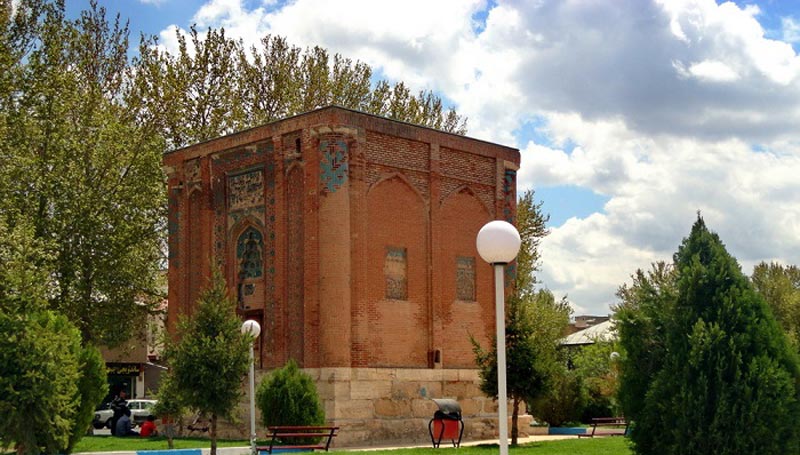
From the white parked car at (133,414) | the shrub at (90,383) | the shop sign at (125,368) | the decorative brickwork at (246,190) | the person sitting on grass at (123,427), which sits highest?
the decorative brickwork at (246,190)

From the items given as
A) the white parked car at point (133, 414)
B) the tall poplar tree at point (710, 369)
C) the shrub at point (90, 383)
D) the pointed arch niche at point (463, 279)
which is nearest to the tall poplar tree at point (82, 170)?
the white parked car at point (133, 414)

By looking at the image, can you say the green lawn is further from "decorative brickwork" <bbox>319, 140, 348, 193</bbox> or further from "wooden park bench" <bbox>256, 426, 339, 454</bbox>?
"decorative brickwork" <bbox>319, 140, 348, 193</bbox>

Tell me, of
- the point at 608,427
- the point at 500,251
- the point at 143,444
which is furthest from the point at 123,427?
the point at 500,251

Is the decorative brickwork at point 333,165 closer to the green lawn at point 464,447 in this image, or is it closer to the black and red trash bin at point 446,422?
the black and red trash bin at point 446,422

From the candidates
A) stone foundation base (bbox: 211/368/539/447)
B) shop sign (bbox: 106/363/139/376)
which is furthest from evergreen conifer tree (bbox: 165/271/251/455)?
shop sign (bbox: 106/363/139/376)

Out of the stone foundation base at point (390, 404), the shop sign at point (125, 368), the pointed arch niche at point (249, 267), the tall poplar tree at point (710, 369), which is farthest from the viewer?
the shop sign at point (125, 368)

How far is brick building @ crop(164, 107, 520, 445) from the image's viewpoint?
76.7 feet

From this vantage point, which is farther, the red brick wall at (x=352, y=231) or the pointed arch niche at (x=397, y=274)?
the pointed arch niche at (x=397, y=274)

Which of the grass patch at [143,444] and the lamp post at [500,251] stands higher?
the lamp post at [500,251]

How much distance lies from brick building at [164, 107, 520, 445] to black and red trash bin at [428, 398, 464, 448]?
56.9 inches

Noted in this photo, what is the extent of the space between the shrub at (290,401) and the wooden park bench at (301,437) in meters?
0.33

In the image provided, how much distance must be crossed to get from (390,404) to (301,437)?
2965 millimetres

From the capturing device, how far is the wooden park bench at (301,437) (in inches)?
817

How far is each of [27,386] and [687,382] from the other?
11263 millimetres
